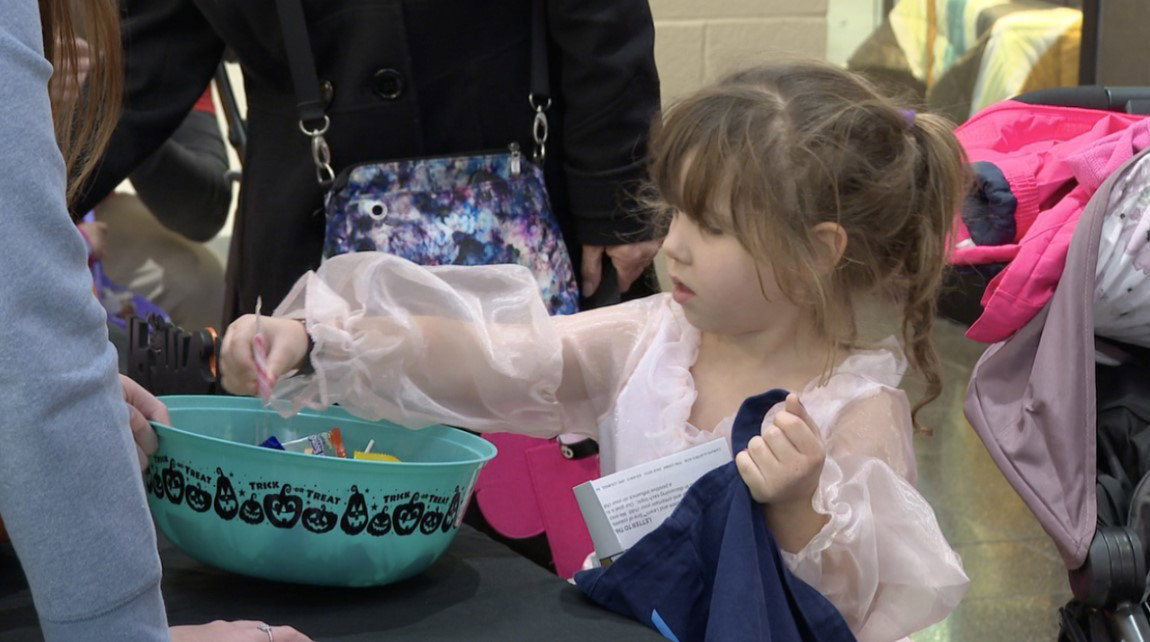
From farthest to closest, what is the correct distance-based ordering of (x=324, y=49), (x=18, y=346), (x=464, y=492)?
1. (x=324, y=49)
2. (x=464, y=492)
3. (x=18, y=346)

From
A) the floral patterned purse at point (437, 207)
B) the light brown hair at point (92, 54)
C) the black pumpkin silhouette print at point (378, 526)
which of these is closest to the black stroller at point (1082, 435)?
the floral patterned purse at point (437, 207)

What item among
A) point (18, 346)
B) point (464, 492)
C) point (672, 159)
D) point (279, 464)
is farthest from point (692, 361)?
point (18, 346)

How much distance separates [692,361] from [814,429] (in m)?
0.34

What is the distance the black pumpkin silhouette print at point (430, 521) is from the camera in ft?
4.70

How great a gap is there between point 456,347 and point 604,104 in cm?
52

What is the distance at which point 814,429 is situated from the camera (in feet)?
4.75

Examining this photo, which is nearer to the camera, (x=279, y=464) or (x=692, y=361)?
(x=279, y=464)

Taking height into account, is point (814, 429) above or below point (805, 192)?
below

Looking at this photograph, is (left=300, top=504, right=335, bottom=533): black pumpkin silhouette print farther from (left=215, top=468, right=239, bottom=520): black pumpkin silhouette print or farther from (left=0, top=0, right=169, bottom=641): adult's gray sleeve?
(left=0, top=0, right=169, bottom=641): adult's gray sleeve

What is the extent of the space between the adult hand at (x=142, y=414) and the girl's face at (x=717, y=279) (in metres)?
0.61

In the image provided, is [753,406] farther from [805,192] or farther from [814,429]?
[805,192]

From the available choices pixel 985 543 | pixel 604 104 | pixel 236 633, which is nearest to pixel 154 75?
pixel 604 104

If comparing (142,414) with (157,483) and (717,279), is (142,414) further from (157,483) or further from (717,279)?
(717,279)

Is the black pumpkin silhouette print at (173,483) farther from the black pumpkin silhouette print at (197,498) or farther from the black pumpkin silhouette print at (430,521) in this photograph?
the black pumpkin silhouette print at (430,521)
